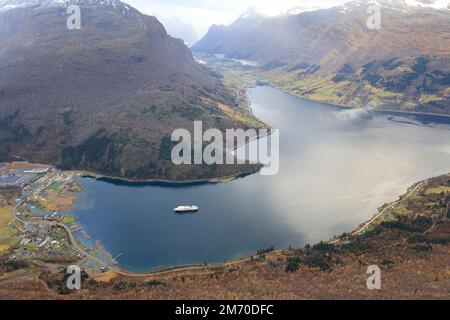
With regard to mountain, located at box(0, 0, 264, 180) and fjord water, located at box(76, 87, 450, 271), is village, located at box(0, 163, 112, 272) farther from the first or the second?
mountain, located at box(0, 0, 264, 180)

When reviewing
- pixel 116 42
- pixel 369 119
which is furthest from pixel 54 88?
pixel 369 119

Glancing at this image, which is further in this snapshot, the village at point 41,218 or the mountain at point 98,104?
the mountain at point 98,104

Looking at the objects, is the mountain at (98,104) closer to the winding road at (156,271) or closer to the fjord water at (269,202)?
the fjord water at (269,202)

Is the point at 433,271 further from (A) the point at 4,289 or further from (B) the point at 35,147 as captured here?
(B) the point at 35,147

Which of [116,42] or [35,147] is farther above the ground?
[116,42]

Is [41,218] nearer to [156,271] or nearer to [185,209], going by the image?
[185,209]

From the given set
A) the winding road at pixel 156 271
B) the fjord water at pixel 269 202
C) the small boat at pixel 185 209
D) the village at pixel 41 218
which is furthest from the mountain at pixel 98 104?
the winding road at pixel 156 271

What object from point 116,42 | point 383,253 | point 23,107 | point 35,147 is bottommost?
point 383,253
